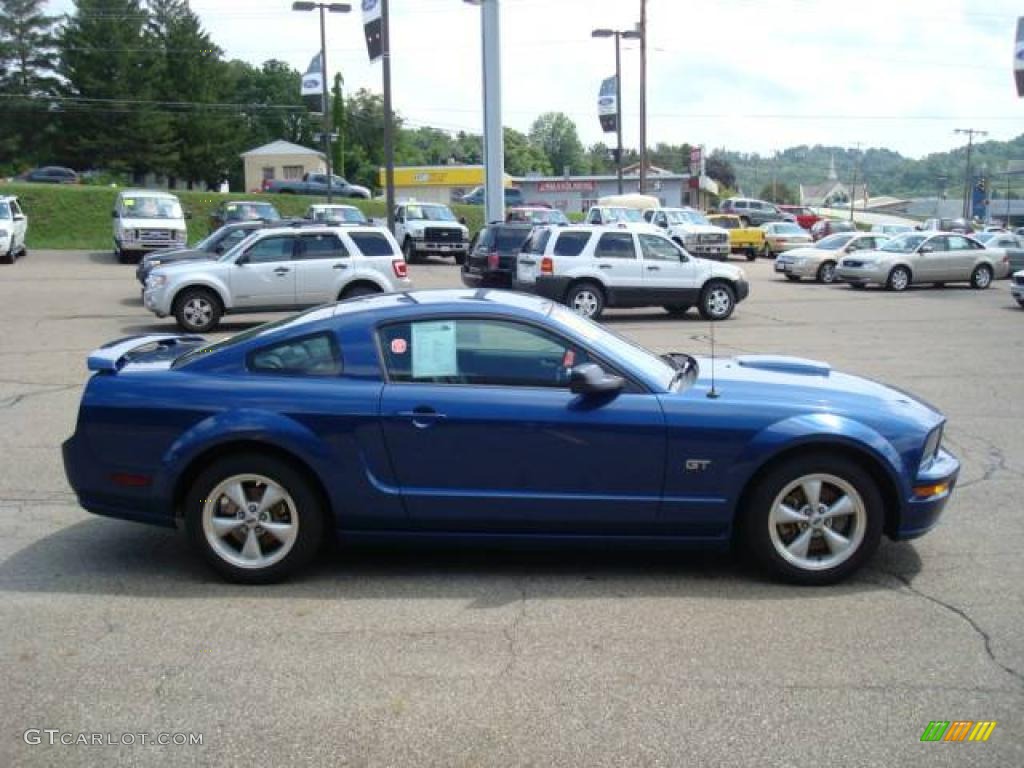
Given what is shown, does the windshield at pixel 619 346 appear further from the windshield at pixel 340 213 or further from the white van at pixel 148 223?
the windshield at pixel 340 213

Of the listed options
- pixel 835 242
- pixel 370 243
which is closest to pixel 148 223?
pixel 370 243

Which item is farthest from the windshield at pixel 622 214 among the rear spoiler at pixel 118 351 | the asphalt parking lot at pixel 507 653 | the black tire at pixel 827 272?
the rear spoiler at pixel 118 351

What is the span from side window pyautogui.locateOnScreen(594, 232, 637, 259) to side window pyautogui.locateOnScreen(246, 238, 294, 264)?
5.73 metres

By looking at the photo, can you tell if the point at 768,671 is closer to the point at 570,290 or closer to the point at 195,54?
the point at 570,290

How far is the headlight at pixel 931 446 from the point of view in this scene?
5.21 m

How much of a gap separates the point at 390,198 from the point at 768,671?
25.5 metres

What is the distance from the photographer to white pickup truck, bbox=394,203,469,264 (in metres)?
34.2

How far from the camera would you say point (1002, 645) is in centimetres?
448

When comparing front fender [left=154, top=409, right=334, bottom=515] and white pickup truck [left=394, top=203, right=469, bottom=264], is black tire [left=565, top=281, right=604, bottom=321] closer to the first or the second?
front fender [left=154, top=409, right=334, bottom=515]

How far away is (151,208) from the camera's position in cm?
3148

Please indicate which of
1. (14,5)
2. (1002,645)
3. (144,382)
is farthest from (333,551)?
(14,5)

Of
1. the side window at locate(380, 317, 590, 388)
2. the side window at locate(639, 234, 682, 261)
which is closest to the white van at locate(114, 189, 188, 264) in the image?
Result: the side window at locate(639, 234, 682, 261)

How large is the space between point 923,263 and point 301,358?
25.0 metres

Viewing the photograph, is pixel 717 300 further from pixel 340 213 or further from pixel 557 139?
pixel 557 139
